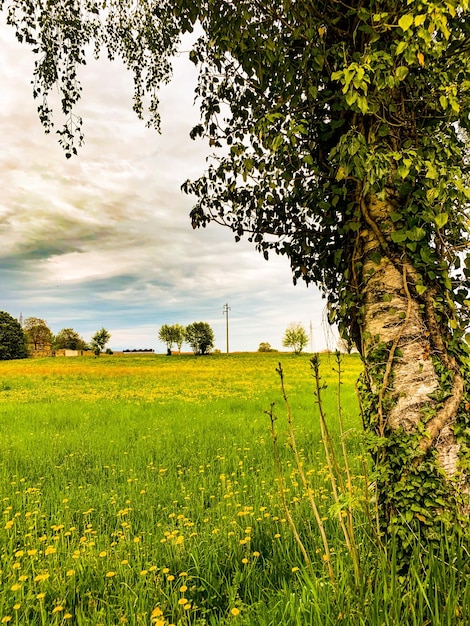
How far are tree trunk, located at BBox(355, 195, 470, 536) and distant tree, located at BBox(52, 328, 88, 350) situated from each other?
90874 mm

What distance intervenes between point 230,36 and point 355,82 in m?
1.19

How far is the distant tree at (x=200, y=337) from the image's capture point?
87.6m

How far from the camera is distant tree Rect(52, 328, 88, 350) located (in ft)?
297

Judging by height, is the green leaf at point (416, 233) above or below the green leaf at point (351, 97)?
below

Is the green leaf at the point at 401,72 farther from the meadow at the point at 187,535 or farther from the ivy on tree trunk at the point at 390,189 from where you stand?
the meadow at the point at 187,535

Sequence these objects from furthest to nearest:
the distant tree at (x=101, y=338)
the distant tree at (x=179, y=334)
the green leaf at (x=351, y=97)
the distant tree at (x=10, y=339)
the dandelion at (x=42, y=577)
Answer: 1. the distant tree at (x=179, y=334)
2. the distant tree at (x=101, y=338)
3. the distant tree at (x=10, y=339)
4. the dandelion at (x=42, y=577)
5. the green leaf at (x=351, y=97)

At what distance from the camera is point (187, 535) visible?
436cm

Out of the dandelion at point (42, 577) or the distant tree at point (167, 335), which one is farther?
the distant tree at point (167, 335)

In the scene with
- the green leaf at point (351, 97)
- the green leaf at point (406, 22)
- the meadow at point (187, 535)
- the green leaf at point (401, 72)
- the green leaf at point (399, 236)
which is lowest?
the meadow at point (187, 535)

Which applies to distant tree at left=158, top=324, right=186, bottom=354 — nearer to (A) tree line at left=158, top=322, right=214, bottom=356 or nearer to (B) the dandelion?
(A) tree line at left=158, top=322, right=214, bottom=356

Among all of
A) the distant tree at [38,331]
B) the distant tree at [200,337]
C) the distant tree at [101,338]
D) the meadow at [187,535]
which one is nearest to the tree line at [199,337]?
the distant tree at [200,337]

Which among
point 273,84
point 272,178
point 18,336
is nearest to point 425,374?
point 272,178

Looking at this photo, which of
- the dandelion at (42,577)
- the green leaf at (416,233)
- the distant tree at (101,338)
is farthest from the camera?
the distant tree at (101,338)

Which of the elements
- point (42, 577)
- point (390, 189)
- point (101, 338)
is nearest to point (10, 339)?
point (101, 338)
